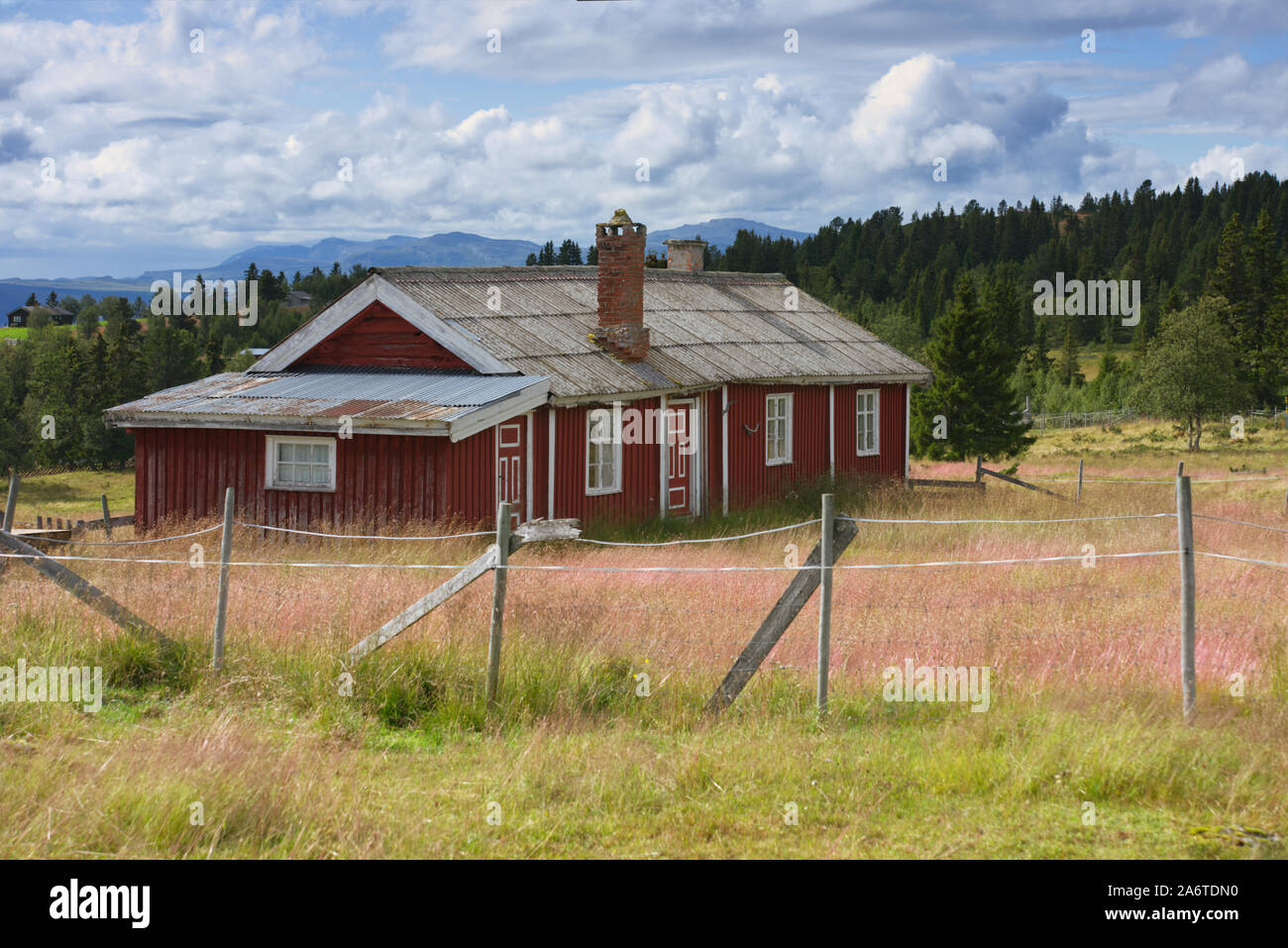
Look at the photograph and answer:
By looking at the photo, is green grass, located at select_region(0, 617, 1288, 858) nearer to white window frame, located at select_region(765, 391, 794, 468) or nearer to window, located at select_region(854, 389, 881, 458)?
white window frame, located at select_region(765, 391, 794, 468)

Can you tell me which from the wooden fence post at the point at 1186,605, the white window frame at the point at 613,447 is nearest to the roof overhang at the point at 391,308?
the white window frame at the point at 613,447

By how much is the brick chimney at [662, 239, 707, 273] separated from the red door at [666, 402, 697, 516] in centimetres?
993

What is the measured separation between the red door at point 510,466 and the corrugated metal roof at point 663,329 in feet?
2.81

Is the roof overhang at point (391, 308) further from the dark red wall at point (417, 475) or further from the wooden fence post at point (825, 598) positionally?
the wooden fence post at point (825, 598)

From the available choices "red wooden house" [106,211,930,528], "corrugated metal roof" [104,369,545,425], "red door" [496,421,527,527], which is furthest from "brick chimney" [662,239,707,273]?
"red door" [496,421,527,527]

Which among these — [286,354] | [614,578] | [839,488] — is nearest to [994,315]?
[839,488]

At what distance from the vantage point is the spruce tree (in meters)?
45.0

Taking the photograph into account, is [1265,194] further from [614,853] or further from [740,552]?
[614,853]

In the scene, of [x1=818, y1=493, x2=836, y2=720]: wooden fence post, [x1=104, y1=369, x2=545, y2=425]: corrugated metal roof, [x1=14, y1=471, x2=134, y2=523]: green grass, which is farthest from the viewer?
[x1=14, y1=471, x2=134, y2=523]: green grass

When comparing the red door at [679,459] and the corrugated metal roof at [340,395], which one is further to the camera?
the red door at [679,459]

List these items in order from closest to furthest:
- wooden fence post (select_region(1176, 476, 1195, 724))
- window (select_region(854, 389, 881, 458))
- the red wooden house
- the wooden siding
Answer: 1. wooden fence post (select_region(1176, 476, 1195, 724))
2. the red wooden house
3. the wooden siding
4. window (select_region(854, 389, 881, 458))

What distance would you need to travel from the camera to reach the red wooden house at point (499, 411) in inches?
642

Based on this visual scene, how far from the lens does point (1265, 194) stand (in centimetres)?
14312

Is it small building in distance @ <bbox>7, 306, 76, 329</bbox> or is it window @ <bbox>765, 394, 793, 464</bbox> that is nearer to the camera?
window @ <bbox>765, 394, 793, 464</bbox>
